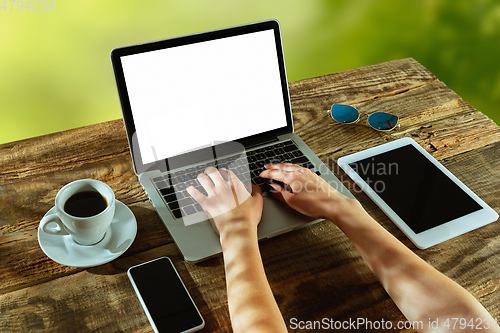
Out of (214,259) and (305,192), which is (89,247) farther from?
(305,192)

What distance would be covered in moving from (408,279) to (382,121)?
1.69 ft

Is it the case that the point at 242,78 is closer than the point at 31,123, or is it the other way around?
the point at 242,78

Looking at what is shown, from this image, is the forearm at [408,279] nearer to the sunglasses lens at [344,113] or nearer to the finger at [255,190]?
the finger at [255,190]

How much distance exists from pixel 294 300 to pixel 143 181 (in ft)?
1.26

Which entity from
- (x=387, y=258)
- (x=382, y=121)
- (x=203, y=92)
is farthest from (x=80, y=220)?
(x=382, y=121)

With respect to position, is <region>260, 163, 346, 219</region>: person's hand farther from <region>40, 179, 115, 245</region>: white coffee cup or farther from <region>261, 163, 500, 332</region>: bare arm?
<region>40, 179, 115, 245</region>: white coffee cup

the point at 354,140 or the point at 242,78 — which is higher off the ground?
the point at 242,78

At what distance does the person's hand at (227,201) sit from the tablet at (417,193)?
26cm

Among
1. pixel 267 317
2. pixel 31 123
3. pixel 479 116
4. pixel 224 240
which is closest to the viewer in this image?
pixel 267 317

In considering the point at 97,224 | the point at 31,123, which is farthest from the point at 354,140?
the point at 31,123

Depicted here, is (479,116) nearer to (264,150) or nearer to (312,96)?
(312,96)

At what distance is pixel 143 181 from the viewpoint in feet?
2.72

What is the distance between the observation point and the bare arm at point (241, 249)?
596 millimetres

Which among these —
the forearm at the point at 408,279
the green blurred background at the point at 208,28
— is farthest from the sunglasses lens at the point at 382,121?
the green blurred background at the point at 208,28
